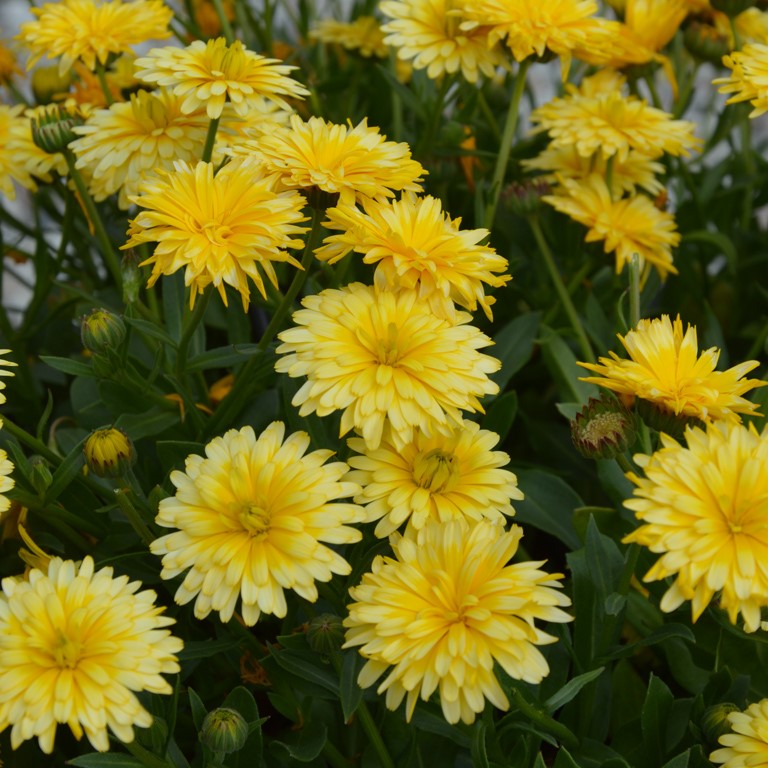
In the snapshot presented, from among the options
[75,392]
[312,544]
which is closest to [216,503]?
[312,544]

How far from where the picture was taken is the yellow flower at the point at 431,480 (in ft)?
1.77

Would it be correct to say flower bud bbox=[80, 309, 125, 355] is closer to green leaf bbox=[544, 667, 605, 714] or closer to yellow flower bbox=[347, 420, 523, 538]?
yellow flower bbox=[347, 420, 523, 538]

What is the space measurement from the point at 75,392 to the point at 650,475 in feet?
1.72

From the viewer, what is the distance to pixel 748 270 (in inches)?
42.0

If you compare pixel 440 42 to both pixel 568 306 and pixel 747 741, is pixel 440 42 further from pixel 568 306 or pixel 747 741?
pixel 747 741

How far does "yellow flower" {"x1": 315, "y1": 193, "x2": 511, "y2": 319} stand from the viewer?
56 cm

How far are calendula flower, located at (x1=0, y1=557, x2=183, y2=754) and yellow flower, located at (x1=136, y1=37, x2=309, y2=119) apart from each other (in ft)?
1.09

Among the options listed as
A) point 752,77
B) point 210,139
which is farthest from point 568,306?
point 210,139

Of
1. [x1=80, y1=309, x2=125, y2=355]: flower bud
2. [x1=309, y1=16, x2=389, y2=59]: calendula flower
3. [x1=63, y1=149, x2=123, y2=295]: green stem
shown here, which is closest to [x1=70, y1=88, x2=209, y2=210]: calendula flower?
[x1=63, y1=149, x2=123, y2=295]: green stem

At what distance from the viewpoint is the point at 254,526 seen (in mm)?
510

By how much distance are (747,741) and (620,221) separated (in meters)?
0.45

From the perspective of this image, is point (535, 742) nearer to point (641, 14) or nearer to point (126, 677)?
point (126, 677)

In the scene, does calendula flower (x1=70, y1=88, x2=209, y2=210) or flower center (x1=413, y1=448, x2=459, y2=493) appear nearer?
flower center (x1=413, y1=448, x2=459, y2=493)

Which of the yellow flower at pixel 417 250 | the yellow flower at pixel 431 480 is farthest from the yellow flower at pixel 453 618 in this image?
the yellow flower at pixel 417 250
